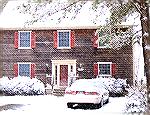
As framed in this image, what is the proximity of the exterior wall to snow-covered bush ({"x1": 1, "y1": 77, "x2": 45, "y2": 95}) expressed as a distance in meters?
2.00

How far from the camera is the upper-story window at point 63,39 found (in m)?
31.9

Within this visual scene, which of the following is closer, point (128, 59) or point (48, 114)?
point (48, 114)

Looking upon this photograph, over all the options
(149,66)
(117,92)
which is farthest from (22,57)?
(149,66)

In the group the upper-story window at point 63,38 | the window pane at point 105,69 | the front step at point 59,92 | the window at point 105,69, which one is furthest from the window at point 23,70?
the window pane at point 105,69

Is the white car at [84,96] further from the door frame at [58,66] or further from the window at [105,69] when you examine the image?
the door frame at [58,66]

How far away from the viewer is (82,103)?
21.8 m

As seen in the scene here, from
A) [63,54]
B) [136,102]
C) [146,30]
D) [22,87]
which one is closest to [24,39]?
[63,54]

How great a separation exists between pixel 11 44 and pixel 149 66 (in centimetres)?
2315

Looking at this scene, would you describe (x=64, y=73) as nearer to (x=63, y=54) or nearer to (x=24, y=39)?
(x=63, y=54)

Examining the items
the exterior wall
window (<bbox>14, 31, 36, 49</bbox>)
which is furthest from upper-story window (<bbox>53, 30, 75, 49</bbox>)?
window (<bbox>14, 31, 36, 49</bbox>)

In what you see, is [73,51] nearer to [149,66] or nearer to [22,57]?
[22,57]

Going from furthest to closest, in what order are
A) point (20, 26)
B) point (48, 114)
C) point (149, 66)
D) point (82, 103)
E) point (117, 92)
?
point (20, 26) < point (117, 92) < point (82, 103) < point (48, 114) < point (149, 66)

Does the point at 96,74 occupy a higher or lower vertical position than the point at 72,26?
lower

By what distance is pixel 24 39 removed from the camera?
32406 mm
